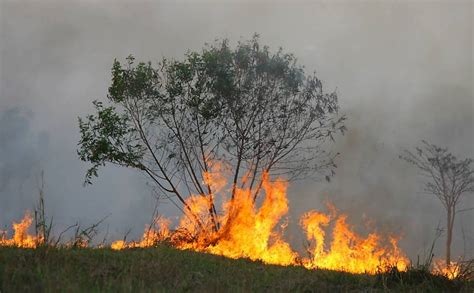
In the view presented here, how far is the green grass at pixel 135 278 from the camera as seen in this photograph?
7.80 meters

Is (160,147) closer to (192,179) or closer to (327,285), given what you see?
(192,179)

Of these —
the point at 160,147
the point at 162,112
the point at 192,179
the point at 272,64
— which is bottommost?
the point at 192,179

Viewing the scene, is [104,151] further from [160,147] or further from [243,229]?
[243,229]

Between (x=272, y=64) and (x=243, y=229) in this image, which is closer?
(x=243, y=229)

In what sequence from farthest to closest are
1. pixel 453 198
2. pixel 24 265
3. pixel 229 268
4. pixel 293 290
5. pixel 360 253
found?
pixel 453 198, pixel 360 253, pixel 229 268, pixel 293 290, pixel 24 265

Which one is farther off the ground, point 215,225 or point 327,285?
point 215,225

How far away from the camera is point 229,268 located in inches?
585

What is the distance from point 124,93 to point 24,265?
2088cm

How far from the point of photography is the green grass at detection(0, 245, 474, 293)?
7805 mm

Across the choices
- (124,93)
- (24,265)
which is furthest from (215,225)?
(24,265)

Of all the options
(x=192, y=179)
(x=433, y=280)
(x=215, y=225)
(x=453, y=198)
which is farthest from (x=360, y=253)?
(x=453, y=198)

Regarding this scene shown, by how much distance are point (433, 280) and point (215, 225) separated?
670 inches

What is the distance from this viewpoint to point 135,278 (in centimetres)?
899

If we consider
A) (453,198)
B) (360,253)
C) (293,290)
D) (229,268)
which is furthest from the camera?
(453,198)
